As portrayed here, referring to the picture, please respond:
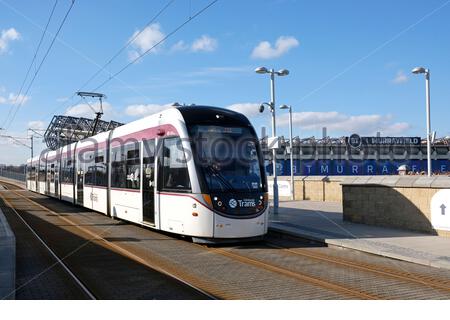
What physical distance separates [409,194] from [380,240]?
2.50 metres

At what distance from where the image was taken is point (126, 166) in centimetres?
1656

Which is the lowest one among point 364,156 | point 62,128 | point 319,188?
point 319,188

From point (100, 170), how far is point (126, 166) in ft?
13.7

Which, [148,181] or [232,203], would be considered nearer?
[232,203]

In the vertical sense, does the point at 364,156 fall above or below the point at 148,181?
above

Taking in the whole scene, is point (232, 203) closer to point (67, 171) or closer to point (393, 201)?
point (393, 201)

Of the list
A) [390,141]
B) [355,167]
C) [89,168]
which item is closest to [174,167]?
[89,168]

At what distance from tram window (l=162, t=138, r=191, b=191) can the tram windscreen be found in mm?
491

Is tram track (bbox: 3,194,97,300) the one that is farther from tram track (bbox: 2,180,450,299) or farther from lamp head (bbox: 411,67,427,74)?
lamp head (bbox: 411,67,427,74)

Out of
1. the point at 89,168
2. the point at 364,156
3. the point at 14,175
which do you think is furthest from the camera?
the point at 14,175

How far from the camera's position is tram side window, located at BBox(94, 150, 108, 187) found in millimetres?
19569

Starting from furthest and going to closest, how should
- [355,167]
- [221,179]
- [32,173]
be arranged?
[355,167], [32,173], [221,179]

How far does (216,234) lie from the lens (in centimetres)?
1216
